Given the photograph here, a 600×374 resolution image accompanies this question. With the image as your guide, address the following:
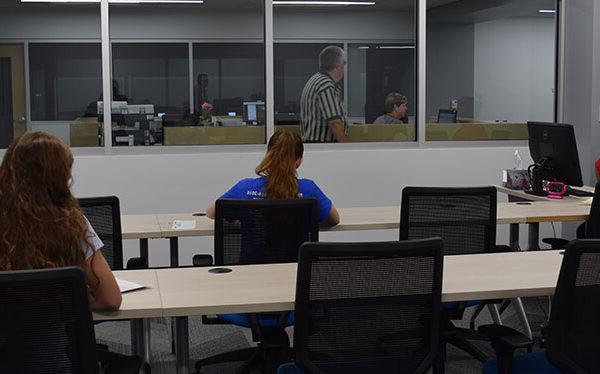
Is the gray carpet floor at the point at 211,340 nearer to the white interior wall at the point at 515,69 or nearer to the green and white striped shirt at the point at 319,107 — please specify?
the green and white striped shirt at the point at 319,107

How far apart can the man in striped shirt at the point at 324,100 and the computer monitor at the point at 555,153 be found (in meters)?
1.75

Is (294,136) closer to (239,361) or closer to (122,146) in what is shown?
(239,361)

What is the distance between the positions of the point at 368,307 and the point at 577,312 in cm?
68

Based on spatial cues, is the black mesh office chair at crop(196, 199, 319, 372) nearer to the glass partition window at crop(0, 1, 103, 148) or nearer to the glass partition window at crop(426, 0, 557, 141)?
the glass partition window at crop(0, 1, 103, 148)

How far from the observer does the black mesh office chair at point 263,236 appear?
386 cm

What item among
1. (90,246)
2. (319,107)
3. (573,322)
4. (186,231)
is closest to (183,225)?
(186,231)

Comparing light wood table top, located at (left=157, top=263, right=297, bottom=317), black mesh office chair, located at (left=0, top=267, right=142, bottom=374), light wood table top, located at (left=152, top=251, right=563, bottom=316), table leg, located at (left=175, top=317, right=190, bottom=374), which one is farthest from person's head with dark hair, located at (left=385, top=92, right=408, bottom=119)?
black mesh office chair, located at (left=0, top=267, right=142, bottom=374)

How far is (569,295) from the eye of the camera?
2.78m

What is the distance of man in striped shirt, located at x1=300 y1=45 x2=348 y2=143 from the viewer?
713 centimetres

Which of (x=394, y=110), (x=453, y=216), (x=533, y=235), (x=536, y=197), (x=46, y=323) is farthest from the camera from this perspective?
(x=394, y=110)

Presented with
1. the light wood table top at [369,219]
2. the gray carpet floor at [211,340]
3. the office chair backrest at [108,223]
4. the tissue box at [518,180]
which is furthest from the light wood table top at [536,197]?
the office chair backrest at [108,223]

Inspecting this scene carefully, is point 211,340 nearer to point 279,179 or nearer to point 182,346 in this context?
point 279,179

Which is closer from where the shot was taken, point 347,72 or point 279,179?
point 279,179

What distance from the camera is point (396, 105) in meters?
7.35
